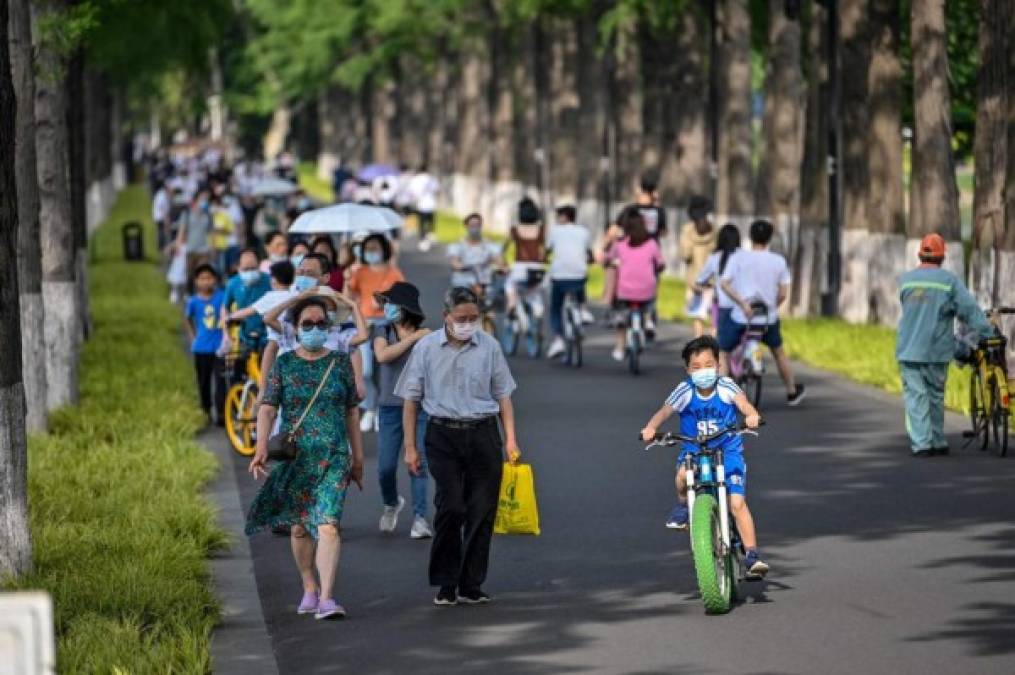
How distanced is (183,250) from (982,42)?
47.8 feet

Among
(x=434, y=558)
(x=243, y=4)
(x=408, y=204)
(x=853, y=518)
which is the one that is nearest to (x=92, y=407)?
(x=853, y=518)

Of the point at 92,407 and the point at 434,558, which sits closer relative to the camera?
the point at 434,558

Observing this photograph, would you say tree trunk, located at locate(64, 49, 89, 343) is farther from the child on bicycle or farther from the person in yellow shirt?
the child on bicycle

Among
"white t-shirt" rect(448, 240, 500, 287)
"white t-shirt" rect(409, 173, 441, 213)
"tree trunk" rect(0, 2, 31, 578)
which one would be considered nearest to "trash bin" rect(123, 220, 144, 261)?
"white t-shirt" rect(409, 173, 441, 213)

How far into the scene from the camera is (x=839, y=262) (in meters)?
34.5

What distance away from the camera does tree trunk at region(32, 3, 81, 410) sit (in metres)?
23.2

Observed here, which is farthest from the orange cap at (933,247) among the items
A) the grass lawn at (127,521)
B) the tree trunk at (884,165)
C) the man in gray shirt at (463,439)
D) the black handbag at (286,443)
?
the tree trunk at (884,165)

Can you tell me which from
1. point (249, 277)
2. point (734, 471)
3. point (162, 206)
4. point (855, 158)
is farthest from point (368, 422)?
point (162, 206)

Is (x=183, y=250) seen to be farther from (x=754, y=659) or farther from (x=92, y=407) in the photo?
(x=754, y=659)

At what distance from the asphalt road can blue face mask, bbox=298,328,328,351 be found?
1311 millimetres

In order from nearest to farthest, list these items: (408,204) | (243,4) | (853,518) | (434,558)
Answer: (434,558) < (853,518) < (408,204) < (243,4)

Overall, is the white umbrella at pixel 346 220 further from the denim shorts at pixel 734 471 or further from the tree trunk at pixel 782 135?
the tree trunk at pixel 782 135

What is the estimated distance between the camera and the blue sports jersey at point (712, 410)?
41.6 feet

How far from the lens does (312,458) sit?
12.7 metres
